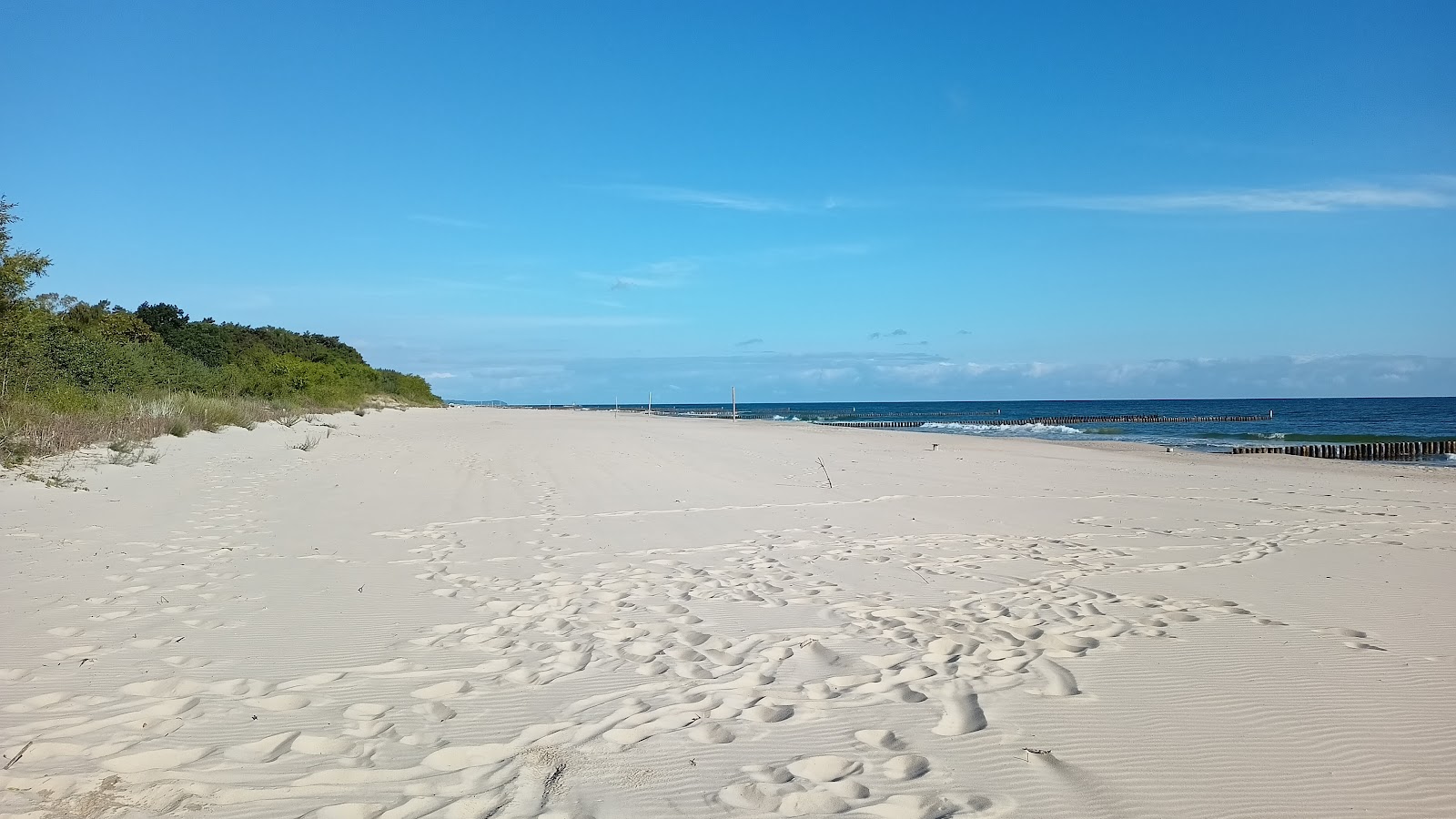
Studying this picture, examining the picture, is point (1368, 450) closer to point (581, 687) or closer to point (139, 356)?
Answer: point (581, 687)

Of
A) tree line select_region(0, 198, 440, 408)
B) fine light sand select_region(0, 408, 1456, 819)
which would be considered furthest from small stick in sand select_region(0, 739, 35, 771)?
tree line select_region(0, 198, 440, 408)

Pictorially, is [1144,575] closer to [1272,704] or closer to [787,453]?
[1272,704]

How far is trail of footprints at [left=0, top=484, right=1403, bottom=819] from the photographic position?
8.34 ft

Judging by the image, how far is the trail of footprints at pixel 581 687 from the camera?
8.34 ft

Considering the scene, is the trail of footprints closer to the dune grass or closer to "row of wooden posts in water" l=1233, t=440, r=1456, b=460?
the dune grass

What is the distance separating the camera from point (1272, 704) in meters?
3.35

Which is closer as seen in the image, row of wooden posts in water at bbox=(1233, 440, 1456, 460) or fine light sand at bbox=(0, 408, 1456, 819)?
fine light sand at bbox=(0, 408, 1456, 819)

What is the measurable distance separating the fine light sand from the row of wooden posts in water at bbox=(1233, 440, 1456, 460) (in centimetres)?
2004

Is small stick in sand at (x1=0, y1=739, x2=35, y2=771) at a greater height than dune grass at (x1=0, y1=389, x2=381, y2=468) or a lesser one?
lesser

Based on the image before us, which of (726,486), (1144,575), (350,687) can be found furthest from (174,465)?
(1144,575)

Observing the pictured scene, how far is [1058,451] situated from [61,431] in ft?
70.2

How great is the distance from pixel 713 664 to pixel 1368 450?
3101 centimetres

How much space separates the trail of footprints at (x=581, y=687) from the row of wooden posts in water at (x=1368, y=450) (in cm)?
2447

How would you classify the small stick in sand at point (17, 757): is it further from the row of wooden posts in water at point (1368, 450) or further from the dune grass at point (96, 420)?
the row of wooden posts in water at point (1368, 450)
